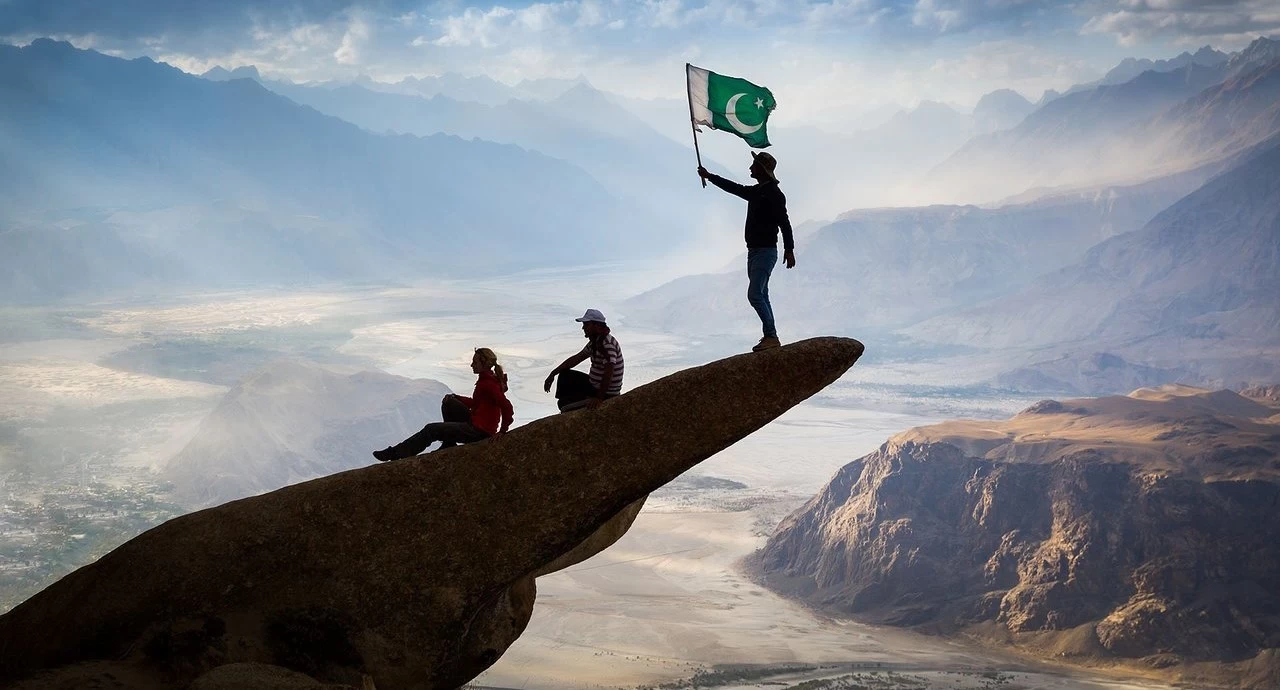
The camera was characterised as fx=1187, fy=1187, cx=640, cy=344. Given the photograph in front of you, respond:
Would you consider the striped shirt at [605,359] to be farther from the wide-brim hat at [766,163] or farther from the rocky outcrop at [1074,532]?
the rocky outcrop at [1074,532]

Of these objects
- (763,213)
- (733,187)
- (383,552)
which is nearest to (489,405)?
(383,552)

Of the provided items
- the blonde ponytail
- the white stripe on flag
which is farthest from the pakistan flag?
the blonde ponytail

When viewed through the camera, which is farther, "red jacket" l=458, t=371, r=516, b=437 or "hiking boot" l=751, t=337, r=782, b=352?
"hiking boot" l=751, t=337, r=782, b=352

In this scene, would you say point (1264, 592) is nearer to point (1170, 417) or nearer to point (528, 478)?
point (1170, 417)

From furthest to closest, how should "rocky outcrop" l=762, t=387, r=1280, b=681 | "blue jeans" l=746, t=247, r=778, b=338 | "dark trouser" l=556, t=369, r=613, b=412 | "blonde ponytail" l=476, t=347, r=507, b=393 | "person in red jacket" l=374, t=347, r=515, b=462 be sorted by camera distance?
1. "rocky outcrop" l=762, t=387, r=1280, b=681
2. "blue jeans" l=746, t=247, r=778, b=338
3. "dark trouser" l=556, t=369, r=613, b=412
4. "person in red jacket" l=374, t=347, r=515, b=462
5. "blonde ponytail" l=476, t=347, r=507, b=393

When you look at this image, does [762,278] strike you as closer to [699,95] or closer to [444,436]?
[699,95]

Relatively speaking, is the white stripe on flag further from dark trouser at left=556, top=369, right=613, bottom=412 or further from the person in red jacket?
the person in red jacket

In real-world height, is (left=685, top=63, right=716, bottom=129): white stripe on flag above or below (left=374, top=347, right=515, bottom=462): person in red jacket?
above
